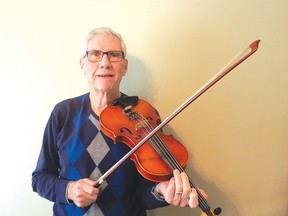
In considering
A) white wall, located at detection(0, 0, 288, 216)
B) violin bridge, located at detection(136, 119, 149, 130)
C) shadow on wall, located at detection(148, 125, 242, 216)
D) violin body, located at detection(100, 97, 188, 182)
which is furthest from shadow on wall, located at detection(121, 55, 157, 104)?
shadow on wall, located at detection(148, 125, 242, 216)

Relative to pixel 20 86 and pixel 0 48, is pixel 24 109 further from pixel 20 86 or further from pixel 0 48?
pixel 0 48

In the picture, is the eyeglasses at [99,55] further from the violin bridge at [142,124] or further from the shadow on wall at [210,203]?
the shadow on wall at [210,203]

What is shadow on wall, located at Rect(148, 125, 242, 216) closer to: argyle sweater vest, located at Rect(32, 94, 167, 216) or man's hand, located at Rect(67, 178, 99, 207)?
argyle sweater vest, located at Rect(32, 94, 167, 216)

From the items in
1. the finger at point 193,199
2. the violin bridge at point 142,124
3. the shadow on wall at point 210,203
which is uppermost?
the violin bridge at point 142,124

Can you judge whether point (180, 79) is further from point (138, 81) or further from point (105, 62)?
point (105, 62)

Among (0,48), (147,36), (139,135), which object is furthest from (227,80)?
(0,48)

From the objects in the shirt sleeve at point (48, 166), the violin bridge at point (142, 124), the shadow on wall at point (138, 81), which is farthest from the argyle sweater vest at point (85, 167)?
the shadow on wall at point (138, 81)

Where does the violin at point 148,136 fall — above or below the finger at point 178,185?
above

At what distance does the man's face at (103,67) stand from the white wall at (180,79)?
0.20 meters

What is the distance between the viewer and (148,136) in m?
0.66

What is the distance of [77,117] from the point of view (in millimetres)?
904

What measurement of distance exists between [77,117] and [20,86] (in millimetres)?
331

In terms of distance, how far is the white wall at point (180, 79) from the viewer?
1.00 m

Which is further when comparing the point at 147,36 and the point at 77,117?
the point at 147,36
